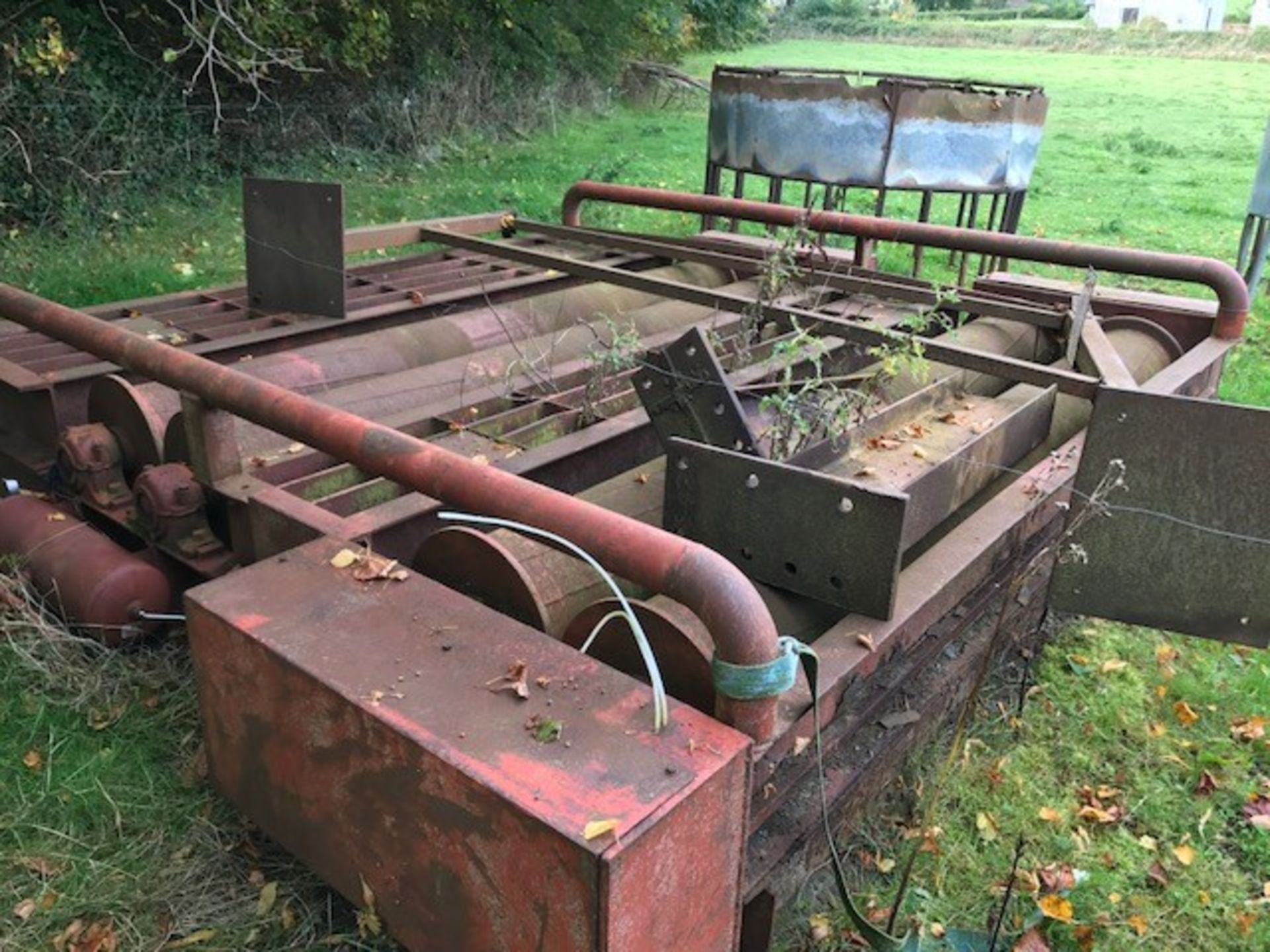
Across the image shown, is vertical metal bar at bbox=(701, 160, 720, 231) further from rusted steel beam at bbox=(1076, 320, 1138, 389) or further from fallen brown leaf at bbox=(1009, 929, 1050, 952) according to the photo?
fallen brown leaf at bbox=(1009, 929, 1050, 952)

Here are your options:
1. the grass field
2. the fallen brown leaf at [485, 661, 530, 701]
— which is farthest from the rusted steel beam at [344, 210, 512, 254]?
the fallen brown leaf at [485, 661, 530, 701]

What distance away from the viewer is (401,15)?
13.8m

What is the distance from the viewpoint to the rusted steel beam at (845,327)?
3449 mm

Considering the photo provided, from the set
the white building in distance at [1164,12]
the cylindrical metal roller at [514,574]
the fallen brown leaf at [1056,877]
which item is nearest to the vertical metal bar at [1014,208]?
the fallen brown leaf at [1056,877]

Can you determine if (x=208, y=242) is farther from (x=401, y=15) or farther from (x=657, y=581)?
(x=657, y=581)

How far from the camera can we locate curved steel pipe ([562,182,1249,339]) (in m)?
4.29

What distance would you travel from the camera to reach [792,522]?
2.50 metres

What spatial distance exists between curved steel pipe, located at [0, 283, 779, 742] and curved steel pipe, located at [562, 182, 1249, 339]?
8.87ft

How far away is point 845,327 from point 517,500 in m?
2.10

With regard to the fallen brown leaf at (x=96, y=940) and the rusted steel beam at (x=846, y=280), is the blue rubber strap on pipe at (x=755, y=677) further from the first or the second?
the rusted steel beam at (x=846, y=280)

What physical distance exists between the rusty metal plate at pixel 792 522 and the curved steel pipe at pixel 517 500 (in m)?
0.34

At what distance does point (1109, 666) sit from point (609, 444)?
210 centimetres

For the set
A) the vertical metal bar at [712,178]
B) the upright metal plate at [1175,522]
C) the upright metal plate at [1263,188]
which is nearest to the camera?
the upright metal plate at [1175,522]

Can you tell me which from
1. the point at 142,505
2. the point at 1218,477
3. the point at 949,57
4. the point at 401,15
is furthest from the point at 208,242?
the point at 949,57
